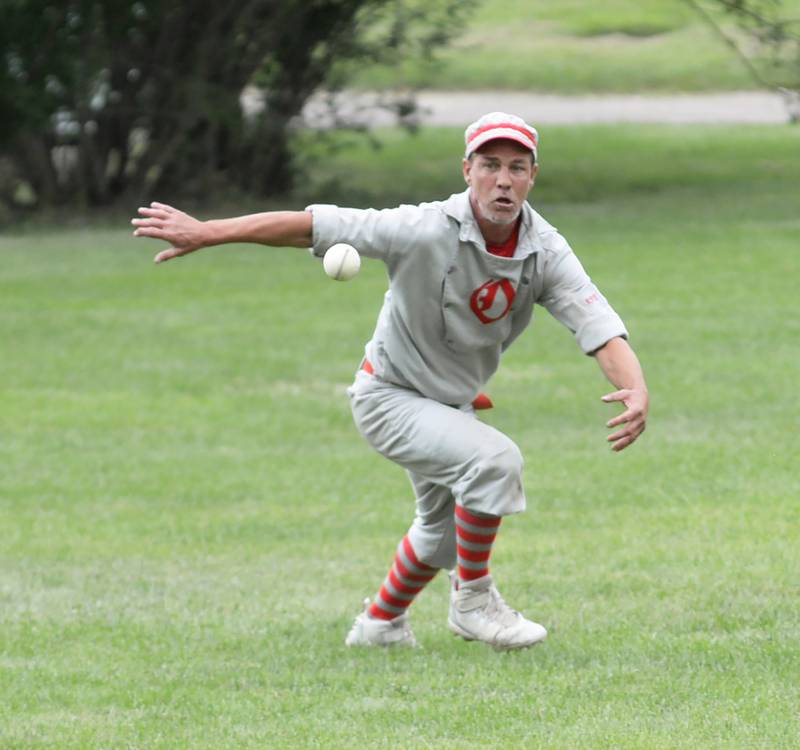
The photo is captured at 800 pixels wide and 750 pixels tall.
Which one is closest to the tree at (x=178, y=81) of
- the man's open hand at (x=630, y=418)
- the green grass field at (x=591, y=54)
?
the green grass field at (x=591, y=54)

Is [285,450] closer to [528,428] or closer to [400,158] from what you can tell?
[528,428]

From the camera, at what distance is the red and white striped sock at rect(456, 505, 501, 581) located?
21.3 ft

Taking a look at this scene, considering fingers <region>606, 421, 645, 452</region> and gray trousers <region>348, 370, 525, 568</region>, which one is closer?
fingers <region>606, 421, 645, 452</region>

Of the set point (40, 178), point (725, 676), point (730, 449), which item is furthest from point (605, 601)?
point (40, 178)

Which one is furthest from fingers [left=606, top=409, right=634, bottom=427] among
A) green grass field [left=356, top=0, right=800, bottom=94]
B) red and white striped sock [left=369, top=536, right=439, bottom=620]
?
green grass field [left=356, top=0, right=800, bottom=94]

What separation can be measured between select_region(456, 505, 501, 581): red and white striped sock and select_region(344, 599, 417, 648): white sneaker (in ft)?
1.25

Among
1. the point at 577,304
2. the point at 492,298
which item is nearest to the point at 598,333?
the point at 577,304

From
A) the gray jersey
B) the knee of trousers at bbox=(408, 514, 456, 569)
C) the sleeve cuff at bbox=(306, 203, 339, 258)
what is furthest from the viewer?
the knee of trousers at bbox=(408, 514, 456, 569)

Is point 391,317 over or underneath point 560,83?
over

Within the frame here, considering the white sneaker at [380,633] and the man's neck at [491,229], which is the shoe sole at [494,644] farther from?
the man's neck at [491,229]

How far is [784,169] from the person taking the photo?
25922 millimetres

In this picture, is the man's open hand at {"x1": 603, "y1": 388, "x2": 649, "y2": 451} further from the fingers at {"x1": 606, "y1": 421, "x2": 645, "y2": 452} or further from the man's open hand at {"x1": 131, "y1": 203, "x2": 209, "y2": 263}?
the man's open hand at {"x1": 131, "y1": 203, "x2": 209, "y2": 263}

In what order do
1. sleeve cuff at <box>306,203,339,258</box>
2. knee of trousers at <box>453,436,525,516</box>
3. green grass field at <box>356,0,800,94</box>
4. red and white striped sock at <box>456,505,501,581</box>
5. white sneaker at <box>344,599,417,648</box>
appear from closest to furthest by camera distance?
sleeve cuff at <box>306,203,339,258</box> < knee of trousers at <box>453,436,525,516</box> < red and white striped sock at <box>456,505,501,581</box> < white sneaker at <box>344,599,417,648</box> < green grass field at <box>356,0,800,94</box>

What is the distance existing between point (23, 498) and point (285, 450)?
5.92 feet
